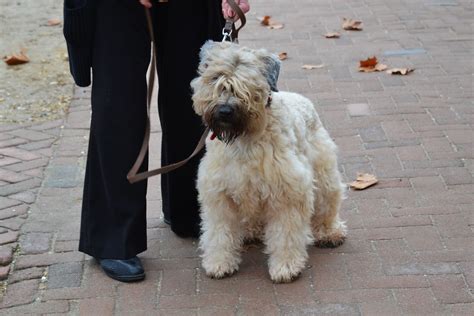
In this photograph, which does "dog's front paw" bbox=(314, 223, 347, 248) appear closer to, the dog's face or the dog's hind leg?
the dog's hind leg

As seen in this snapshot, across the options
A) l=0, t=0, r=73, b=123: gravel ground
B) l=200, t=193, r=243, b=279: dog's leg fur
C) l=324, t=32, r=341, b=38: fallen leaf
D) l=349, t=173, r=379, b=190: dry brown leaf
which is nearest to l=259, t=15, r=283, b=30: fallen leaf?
l=324, t=32, r=341, b=38: fallen leaf

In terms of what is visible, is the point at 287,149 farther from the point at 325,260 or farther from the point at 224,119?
the point at 325,260

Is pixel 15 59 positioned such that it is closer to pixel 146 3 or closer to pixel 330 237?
pixel 146 3

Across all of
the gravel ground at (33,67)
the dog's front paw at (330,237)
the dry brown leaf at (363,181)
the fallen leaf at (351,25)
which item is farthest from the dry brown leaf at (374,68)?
the dog's front paw at (330,237)

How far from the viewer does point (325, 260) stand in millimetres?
4633

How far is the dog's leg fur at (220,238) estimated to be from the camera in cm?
439

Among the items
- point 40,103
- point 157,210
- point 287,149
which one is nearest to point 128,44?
point 287,149

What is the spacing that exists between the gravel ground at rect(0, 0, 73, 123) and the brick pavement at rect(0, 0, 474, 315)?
0.89 ft

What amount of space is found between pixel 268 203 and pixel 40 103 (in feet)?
11.9

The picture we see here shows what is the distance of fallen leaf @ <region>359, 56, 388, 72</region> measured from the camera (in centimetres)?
768

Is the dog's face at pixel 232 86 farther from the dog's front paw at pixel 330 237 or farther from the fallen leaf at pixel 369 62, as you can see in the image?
the fallen leaf at pixel 369 62

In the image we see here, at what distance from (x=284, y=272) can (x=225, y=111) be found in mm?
1012

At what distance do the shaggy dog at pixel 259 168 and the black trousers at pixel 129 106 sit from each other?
35cm

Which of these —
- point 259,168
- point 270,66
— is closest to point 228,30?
point 270,66
